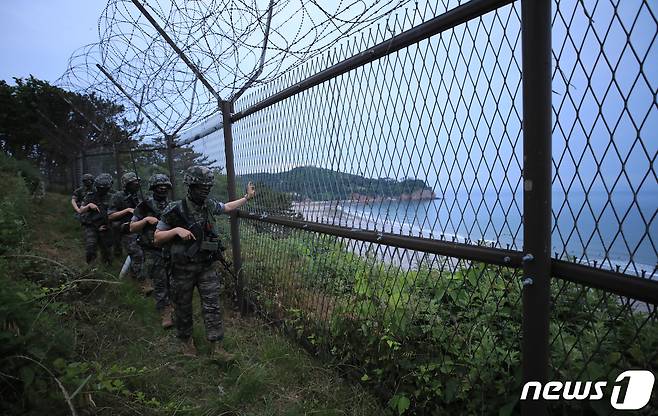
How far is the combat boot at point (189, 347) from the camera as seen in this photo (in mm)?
3553

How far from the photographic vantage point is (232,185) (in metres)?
4.31

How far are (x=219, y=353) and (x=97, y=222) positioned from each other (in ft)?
13.6

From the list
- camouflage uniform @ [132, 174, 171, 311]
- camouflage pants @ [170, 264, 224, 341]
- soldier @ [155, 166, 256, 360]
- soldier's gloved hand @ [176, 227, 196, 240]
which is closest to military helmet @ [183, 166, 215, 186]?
soldier @ [155, 166, 256, 360]

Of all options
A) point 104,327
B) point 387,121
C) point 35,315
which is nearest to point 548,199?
point 387,121

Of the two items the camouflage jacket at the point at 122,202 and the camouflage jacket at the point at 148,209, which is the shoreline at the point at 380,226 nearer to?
the camouflage jacket at the point at 148,209

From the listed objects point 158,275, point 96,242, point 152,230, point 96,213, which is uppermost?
point 96,213

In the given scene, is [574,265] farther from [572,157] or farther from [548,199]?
[572,157]

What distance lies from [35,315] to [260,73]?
234 centimetres

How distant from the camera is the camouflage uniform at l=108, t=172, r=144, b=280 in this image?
570cm

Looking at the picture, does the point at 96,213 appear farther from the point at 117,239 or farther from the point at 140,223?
the point at 140,223

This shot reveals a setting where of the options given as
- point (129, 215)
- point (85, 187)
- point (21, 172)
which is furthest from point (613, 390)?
point (21, 172)

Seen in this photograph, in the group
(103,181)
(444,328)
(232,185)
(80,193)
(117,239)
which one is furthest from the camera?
(80,193)

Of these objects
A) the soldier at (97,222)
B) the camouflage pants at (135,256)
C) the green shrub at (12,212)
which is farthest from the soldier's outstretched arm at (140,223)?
the soldier at (97,222)

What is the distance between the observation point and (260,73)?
11.6 ft
